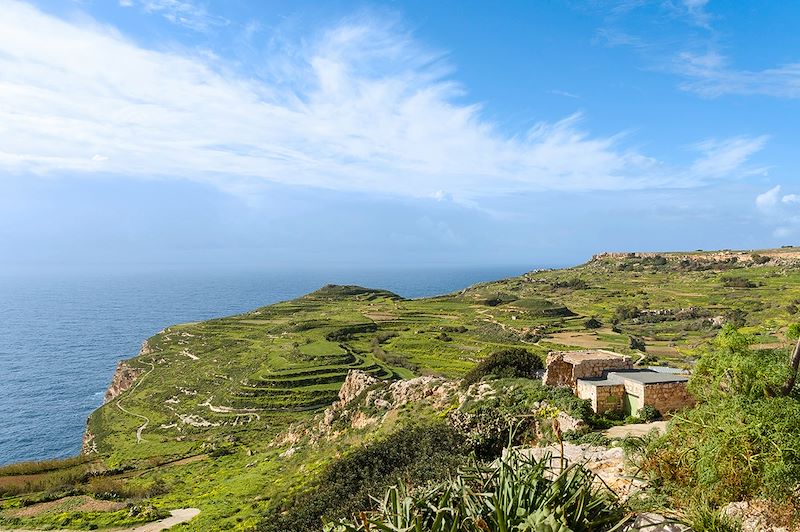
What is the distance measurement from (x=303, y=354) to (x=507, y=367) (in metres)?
37.0

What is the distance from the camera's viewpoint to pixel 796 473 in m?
6.09

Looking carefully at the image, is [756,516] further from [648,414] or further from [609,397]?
[609,397]

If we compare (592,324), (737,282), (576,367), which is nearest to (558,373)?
(576,367)

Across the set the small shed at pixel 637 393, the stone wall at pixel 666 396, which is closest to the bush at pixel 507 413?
the small shed at pixel 637 393

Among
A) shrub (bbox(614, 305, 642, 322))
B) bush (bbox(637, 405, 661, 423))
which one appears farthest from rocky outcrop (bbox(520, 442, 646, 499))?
shrub (bbox(614, 305, 642, 322))

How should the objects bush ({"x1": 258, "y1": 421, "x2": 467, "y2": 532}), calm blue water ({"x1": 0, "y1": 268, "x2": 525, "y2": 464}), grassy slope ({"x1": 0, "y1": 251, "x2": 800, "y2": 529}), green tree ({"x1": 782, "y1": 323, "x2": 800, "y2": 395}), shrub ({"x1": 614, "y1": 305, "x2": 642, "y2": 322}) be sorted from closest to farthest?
1. green tree ({"x1": 782, "y1": 323, "x2": 800, "y2": 395})
2. bush ({"x1": 258, "y1": 421, "x2": 467, "y2": 532})
3. grassy slope ({"x1": 0, "y1": 251, "x2": 800, "y2": 529})
4. calm blue water ({"x1": 0, "y1": 268, "x2": 525, "y2": 464})
5. shrub ({"x1": 614, "y1": 305, "x2": 642, "y2": 322})

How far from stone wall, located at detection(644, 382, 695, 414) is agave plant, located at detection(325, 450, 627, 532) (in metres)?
11.1

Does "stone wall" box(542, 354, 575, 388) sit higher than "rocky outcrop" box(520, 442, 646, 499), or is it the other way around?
"rocky outcrop" box(520, 442, 646, 499)

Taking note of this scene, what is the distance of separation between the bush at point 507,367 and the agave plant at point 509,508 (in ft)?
63.9

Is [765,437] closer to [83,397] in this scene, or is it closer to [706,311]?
[706,311]

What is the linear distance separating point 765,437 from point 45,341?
13450cm

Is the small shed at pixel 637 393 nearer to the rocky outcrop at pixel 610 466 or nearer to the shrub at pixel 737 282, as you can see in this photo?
the rocky outcrop at pixel 610 466

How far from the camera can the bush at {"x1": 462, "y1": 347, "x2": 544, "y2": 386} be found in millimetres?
25837

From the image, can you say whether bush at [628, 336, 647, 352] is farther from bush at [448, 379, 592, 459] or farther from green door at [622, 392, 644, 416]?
green door at [622, 392, 644, 416]
